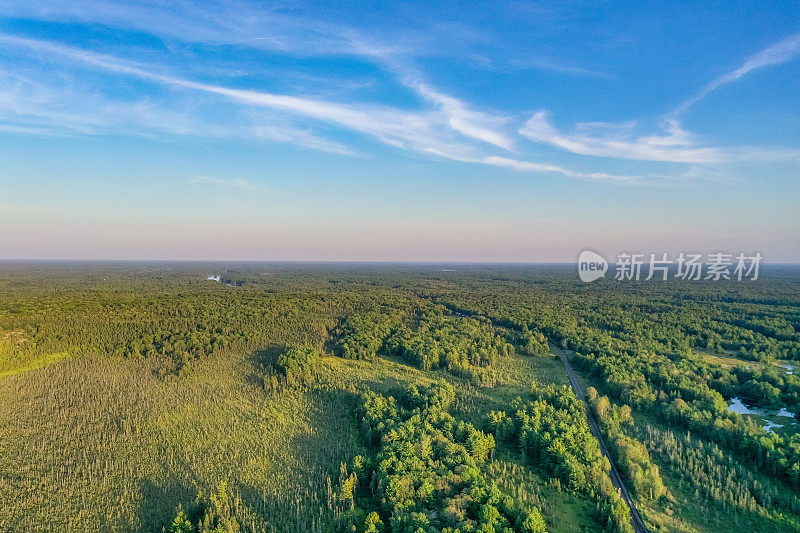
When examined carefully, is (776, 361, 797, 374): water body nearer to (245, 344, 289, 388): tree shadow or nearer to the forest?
the forest

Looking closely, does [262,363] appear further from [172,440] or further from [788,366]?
[788,366]

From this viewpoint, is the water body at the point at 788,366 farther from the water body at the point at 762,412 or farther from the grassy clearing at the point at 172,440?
the grassy clearing at the point at 172,440

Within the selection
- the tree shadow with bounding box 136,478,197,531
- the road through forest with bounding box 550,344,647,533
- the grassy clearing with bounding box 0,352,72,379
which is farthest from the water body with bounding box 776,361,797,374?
the grassy clearing with bounding box 0,352,72,379

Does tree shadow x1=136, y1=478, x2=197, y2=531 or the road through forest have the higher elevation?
the road through forest

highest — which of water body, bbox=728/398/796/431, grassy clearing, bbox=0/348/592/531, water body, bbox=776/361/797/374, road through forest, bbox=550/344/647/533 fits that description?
water body, bbox=776/361/797/374

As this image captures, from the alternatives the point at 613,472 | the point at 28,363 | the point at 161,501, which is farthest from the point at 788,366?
the point at 28,363

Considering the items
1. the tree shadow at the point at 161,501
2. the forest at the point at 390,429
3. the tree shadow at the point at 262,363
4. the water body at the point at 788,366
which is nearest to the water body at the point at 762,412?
the forest at the point at 390,429
